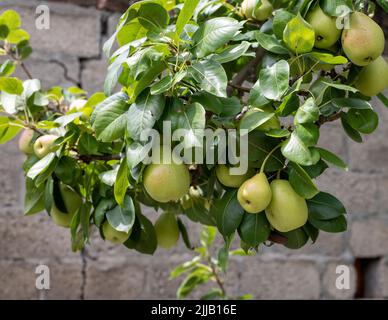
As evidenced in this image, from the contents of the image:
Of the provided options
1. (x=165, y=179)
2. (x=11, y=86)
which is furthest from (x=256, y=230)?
(x=11, y=86)

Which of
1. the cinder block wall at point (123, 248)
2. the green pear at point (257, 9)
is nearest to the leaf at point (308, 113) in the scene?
the green pear at point (257, 9)

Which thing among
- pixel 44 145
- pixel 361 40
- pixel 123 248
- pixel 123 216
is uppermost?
pixel 361 40

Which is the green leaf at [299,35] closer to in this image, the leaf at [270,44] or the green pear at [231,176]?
the leaf at [270,44]

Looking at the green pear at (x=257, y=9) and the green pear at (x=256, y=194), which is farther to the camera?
the green pear at (x=257, y=9)

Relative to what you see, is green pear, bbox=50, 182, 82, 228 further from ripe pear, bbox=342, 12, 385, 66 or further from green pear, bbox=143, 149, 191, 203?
ripe pear, bbox=342, 12, 385, 66

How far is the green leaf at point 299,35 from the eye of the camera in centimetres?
72

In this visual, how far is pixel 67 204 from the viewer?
96 centimetres

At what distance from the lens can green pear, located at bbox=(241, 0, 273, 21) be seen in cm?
88

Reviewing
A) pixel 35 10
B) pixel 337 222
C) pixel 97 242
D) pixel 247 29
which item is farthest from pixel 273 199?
pixel 35 10

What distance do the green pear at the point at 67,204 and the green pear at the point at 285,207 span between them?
37 centimetres

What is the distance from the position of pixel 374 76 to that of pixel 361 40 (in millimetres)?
78

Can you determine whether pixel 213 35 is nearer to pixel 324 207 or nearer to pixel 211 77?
pixel 211 77

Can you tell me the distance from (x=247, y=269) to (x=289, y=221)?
112 centimetres

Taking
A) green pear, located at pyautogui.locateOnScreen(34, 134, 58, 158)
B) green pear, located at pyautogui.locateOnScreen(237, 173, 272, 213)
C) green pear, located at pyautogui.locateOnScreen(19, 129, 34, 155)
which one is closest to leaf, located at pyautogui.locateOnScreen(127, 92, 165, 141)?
green pear, located at pyautogui.locateOnScreen(237, 173, 272, 213)
